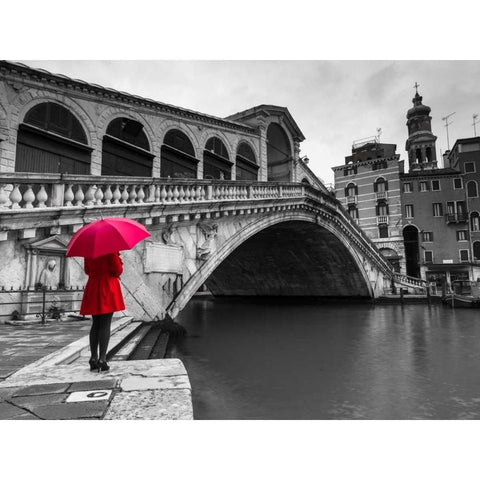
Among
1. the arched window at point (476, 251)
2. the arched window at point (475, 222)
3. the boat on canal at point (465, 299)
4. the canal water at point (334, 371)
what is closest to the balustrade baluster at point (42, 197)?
the canal water at point (334, 371)

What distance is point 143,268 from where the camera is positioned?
6.99 m

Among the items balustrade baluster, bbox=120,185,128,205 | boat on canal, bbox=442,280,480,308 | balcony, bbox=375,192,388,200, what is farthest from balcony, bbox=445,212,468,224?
balustrade baluster, bbox=120,185,128,205

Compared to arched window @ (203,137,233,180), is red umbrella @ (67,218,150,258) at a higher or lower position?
lower

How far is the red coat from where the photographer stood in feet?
8.96

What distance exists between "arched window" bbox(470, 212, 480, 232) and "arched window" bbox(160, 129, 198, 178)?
21586 millimetres

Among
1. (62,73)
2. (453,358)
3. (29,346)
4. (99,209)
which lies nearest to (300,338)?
(453,358)

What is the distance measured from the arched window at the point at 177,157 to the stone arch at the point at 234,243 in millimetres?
2409

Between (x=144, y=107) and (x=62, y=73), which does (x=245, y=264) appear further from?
(x=62, y=73)

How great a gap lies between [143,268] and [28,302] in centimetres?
220

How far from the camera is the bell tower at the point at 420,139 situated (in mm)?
28969

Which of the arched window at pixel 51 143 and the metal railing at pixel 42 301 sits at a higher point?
the arched window at pixel 51 143

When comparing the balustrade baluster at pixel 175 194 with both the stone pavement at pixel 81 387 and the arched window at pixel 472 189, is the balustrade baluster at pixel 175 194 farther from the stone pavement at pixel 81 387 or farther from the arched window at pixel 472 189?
the arched window at pixel 472 189

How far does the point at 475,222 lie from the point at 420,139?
8.38m

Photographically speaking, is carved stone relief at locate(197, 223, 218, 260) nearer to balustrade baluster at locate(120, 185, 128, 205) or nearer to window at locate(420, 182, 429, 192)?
balustrade baluster at locate(120, 185, 128, 205)
